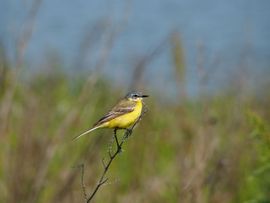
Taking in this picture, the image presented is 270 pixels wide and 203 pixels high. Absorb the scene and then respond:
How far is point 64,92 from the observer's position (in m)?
6.81

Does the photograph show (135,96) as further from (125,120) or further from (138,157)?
(138,157)

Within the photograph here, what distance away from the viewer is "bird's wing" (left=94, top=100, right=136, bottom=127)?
3225 millimetres

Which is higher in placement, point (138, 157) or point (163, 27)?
point (163, 27)

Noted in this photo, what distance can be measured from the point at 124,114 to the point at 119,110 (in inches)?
1.6

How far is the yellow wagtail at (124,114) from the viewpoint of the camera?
3.23 meters

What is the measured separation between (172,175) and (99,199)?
79cm

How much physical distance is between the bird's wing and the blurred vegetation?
21.3 inches

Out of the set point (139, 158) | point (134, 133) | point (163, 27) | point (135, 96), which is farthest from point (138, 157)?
point (163, 27)

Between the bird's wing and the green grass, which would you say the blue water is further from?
the bird's wing

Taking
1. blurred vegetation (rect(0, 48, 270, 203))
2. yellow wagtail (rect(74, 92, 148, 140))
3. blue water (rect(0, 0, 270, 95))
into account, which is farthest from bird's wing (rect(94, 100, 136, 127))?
blue water (rect(0, 0, 270, 95))

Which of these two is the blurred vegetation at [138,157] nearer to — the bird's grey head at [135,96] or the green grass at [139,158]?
the green grass at [139,158]

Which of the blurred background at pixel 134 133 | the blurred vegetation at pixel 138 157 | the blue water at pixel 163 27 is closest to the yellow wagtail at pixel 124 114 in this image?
the blurred background at pixel 134 133

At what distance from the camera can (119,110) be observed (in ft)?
10.9

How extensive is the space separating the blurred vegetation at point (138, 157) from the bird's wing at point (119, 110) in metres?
0.54
